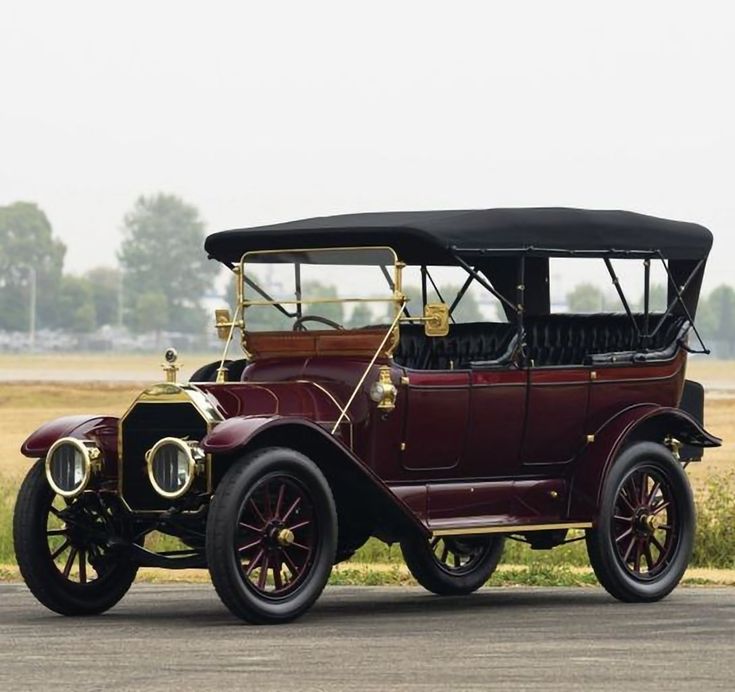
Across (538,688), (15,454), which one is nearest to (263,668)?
(538,688)

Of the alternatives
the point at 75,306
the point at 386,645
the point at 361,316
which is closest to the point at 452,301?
the point at 361,316

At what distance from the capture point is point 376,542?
16.4 metres

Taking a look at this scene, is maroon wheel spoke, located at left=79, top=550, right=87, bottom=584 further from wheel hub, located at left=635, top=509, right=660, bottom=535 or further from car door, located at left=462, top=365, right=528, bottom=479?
wheel hub, located at left=635, top=509, right=660, bottom=535

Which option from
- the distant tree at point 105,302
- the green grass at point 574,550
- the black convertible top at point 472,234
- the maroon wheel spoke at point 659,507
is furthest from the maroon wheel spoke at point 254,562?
the distant tree at point 105,302

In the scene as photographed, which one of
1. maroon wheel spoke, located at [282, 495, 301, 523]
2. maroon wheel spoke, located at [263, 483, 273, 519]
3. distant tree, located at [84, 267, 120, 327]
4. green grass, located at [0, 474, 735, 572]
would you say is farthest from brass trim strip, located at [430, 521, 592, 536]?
distant tree, located at [84, 267, 120, 327]

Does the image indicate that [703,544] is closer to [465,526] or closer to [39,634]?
[465,526]

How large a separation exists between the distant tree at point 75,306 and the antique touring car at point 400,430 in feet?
446

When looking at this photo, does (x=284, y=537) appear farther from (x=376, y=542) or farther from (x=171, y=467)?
(x=376, y=542)

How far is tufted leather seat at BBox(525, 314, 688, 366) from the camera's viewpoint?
43.4ft

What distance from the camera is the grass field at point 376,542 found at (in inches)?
620

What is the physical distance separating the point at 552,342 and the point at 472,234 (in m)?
1.36

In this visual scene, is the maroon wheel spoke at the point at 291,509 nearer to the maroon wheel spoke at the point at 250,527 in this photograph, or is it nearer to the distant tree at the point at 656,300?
the maroon wheel spoke at the point at 250,527

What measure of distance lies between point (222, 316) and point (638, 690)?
5.26m

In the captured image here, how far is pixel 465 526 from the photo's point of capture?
12.2m
